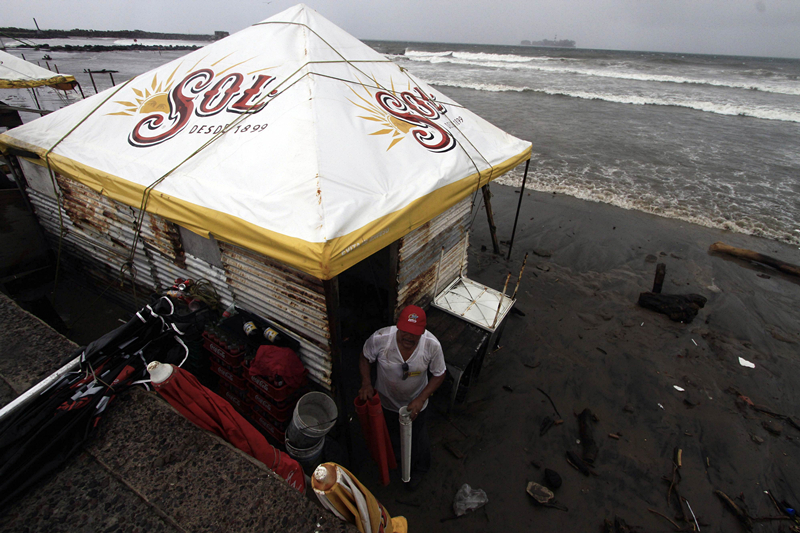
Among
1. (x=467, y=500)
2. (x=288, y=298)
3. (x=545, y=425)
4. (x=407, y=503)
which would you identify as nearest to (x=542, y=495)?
(x=467, y=500)

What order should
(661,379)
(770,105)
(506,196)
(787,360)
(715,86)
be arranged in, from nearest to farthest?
(661,379)
(787,360)
(506,196)
(770,105)
(715,86)

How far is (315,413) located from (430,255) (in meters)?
2.48

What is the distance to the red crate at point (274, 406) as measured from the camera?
3584 mm

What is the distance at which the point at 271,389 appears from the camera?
3.50 metres

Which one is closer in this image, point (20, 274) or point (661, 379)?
point (661, 379)

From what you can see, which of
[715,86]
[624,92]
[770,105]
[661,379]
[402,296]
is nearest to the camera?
[402,296]

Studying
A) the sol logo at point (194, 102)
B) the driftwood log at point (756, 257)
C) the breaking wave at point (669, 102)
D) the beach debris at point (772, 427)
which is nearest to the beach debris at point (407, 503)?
the sol logo at point (194, 102)

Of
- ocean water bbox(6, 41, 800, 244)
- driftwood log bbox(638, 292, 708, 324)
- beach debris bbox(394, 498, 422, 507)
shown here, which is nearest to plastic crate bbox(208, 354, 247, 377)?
beach debris bbox(394, 498, 422, 507)

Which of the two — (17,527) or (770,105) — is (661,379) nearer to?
(17,527)

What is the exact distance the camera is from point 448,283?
5.67 m

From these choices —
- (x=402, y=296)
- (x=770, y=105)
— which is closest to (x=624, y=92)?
(x=770, y=105)

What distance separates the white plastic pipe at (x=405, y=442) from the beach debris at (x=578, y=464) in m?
A: 2.03

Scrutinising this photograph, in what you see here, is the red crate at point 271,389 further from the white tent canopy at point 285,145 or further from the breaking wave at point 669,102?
the breaking wave at point 669,102

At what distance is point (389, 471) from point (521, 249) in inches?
255
